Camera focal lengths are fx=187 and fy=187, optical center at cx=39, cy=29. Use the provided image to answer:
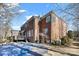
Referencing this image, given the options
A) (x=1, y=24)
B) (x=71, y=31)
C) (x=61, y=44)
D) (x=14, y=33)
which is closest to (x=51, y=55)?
(x=61, y=44)

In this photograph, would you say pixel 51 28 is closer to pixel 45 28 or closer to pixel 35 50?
pixel 45 28

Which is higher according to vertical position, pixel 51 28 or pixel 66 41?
pixel 51 28

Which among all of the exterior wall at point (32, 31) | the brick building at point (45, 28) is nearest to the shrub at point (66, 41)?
the brick building at point (45, 28)

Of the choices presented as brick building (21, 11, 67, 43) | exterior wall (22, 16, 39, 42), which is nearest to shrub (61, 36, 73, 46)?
brick building (21, 11, 67, 43)

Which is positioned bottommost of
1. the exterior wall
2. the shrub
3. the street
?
the street

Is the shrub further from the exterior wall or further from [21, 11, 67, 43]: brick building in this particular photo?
the exterior wall

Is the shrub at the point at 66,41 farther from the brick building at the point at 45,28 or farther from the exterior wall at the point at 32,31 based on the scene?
the exterior wall at the point at 32,31

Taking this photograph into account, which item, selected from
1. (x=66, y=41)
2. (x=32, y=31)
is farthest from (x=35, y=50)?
(x=66, y=41)

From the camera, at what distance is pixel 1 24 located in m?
1.81

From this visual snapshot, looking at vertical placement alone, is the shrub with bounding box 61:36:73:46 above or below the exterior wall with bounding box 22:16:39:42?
below

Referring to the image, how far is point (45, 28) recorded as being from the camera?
1825mm

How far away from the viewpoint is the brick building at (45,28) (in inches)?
71.4

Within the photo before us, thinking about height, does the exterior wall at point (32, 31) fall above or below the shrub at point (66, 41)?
above

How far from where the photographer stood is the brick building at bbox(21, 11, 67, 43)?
1.81 m
